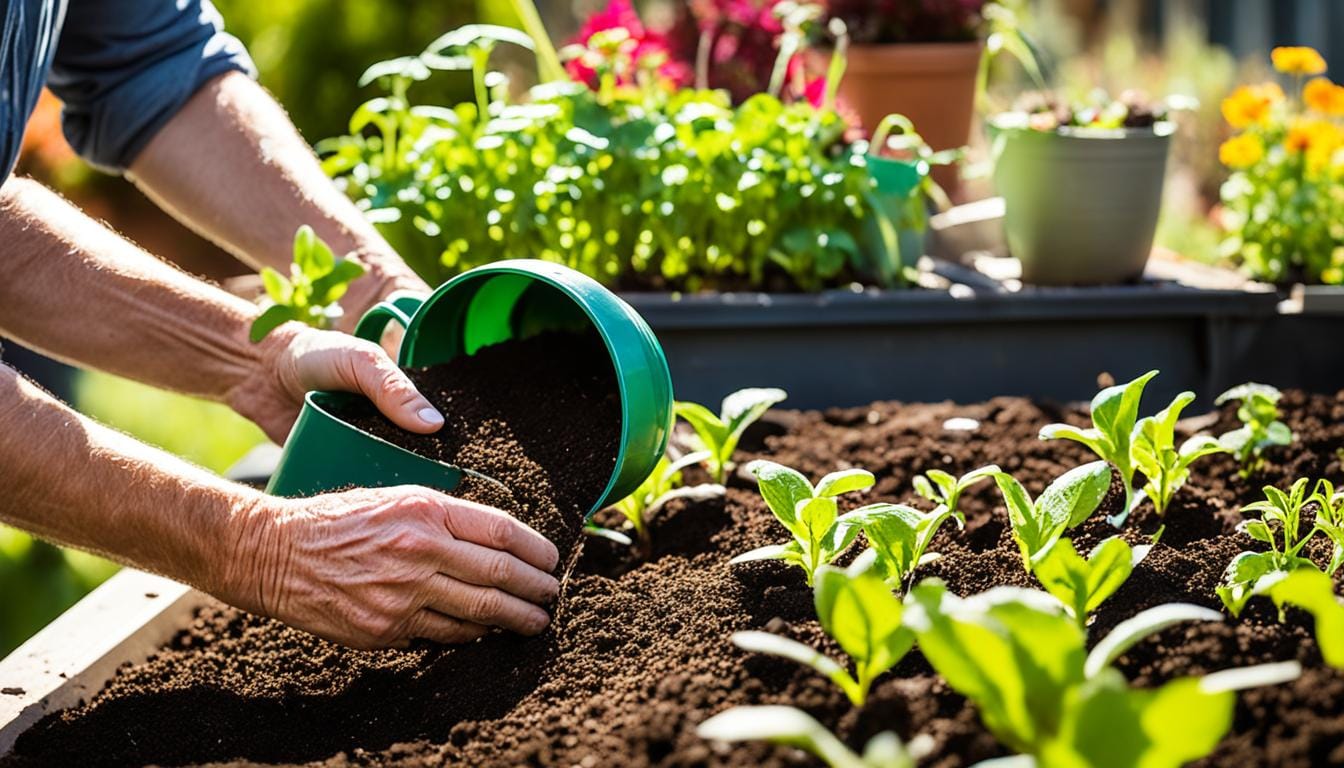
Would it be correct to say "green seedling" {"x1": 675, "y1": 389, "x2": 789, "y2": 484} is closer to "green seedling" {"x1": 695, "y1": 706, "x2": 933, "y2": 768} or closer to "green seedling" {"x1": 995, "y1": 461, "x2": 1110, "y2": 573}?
"green seedling" {"x1": 995, "y1": 461, "x2": 1110, "y2": 573}

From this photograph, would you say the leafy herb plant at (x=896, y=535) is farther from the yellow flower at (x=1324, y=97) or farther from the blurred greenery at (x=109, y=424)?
the yellow flower at (x=1324, y=97)

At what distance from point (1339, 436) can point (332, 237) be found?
4.79 feet

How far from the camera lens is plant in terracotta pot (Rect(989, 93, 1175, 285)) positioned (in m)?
2.60

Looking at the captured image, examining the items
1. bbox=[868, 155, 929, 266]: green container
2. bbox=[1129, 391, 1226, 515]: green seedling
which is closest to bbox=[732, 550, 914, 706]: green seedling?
bbox=[1129, 391, 1226, 515]: green seedling

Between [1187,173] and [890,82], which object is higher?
[890,82]

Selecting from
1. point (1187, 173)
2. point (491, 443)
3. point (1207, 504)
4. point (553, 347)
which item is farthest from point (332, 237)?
point (1187, 173)

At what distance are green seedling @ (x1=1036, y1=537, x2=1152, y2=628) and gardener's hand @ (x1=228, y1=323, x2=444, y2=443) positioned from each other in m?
0.71

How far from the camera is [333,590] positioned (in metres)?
1.39

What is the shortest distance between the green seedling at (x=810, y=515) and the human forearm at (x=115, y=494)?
0.53 m

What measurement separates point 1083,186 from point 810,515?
1.49 metres

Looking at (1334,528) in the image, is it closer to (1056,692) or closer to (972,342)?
(1056,692)

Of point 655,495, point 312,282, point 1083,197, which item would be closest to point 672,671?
point 655,495

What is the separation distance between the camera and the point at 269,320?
5.73 feet

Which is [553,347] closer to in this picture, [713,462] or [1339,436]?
[713,462]
